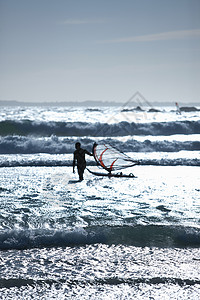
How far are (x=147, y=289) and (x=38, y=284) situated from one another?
139cm

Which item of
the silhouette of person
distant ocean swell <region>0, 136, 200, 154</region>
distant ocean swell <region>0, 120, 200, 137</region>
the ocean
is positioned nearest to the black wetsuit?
the silhouette of person

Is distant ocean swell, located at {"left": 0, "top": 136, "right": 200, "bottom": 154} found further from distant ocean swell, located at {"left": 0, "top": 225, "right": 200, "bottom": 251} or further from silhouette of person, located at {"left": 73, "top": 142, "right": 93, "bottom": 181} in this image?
distant ocean swell, located at {"left": 0, "top": 225, "right": 200, "bottom": 251}

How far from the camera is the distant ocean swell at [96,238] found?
246 inches

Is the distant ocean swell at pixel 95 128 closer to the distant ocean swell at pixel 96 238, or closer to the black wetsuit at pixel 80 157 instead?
the black wetsuit at pixel 80 157

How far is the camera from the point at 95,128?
3728 cm

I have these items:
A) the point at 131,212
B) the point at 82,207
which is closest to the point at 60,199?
the point at 82,207

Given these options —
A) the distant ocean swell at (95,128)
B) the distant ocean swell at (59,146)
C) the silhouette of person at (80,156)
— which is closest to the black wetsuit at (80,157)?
the silhouette of person at (80,156)

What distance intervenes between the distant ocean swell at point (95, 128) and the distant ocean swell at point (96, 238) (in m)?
27.9

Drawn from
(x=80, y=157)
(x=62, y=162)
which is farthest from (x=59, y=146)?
(x=80, y=157)

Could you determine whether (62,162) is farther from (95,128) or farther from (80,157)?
(95,128)

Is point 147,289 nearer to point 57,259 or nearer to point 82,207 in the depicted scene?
point 57,259

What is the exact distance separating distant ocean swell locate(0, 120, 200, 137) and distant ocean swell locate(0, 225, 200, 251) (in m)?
27.9

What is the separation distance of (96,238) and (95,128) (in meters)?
31.0

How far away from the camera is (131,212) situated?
27.2 ft
